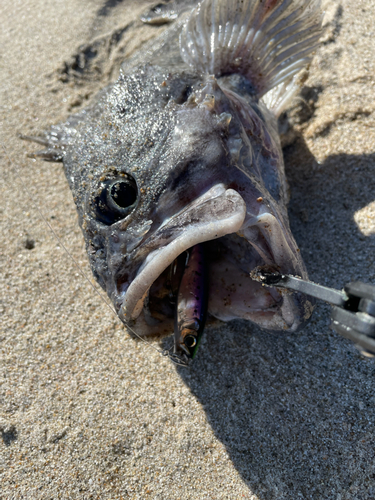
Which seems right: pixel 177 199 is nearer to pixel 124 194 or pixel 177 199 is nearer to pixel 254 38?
pixel 124 194

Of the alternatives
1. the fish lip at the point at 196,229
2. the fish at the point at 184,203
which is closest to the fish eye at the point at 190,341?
the fish at the point at 184,203

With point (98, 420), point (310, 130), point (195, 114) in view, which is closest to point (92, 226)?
point (195, 114)

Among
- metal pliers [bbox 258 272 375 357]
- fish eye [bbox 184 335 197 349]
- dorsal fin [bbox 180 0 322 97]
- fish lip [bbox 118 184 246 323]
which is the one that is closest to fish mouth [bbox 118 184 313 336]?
fish lip [bbox 118 184 246 323]

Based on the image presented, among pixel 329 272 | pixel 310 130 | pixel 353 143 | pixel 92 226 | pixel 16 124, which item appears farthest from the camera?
pixel 16 124

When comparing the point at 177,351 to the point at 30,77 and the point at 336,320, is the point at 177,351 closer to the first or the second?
the point at 336,320

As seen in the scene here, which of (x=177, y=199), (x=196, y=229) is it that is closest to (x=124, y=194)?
(x=177, y=199)

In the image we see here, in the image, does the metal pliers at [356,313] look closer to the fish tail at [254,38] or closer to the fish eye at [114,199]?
the fish eye at [114,199]

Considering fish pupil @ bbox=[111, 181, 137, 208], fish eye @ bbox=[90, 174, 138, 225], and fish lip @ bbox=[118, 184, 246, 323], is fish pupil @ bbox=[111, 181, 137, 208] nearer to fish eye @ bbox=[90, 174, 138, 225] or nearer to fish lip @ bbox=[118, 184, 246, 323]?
fish eye @ bbox=[90, 174, 138, 225]

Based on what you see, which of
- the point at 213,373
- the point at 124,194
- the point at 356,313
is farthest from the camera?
the point at 213,373
